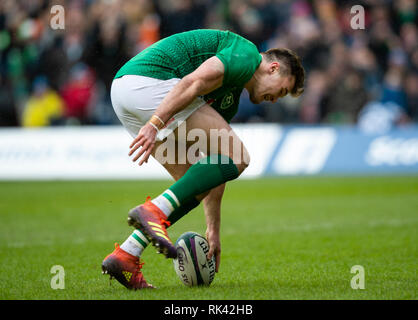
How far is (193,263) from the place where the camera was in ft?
16.5

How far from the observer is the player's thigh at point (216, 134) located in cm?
478

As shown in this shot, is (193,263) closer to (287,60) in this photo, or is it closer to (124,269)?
(124,269)

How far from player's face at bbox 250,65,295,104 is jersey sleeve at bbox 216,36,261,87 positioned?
0.63 ft

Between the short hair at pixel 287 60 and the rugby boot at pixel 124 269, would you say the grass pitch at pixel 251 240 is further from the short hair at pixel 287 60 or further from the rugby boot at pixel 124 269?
the short hair at pixel 287 60

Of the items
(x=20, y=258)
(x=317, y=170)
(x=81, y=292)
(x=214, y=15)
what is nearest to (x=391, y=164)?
(x=317, y=170)

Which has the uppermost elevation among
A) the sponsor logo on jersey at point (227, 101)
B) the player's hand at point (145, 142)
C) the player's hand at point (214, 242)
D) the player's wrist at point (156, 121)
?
the sponsor logo on jersey at point (227, 101)

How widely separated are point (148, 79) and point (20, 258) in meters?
2.51

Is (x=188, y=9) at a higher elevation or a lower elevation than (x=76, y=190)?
higher

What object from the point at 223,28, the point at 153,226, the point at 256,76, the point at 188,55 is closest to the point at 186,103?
the point at 188,55

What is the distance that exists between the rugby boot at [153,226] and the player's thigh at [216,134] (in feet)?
2.00

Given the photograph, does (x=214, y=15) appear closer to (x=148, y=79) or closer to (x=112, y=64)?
(x=112, y=64)

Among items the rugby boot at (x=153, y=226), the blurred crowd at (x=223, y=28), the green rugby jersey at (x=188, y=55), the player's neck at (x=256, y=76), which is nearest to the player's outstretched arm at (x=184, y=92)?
the green rugby jersey at (x=188, y=55)

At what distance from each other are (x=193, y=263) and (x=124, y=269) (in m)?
0.50

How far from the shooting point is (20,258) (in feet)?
21.3
